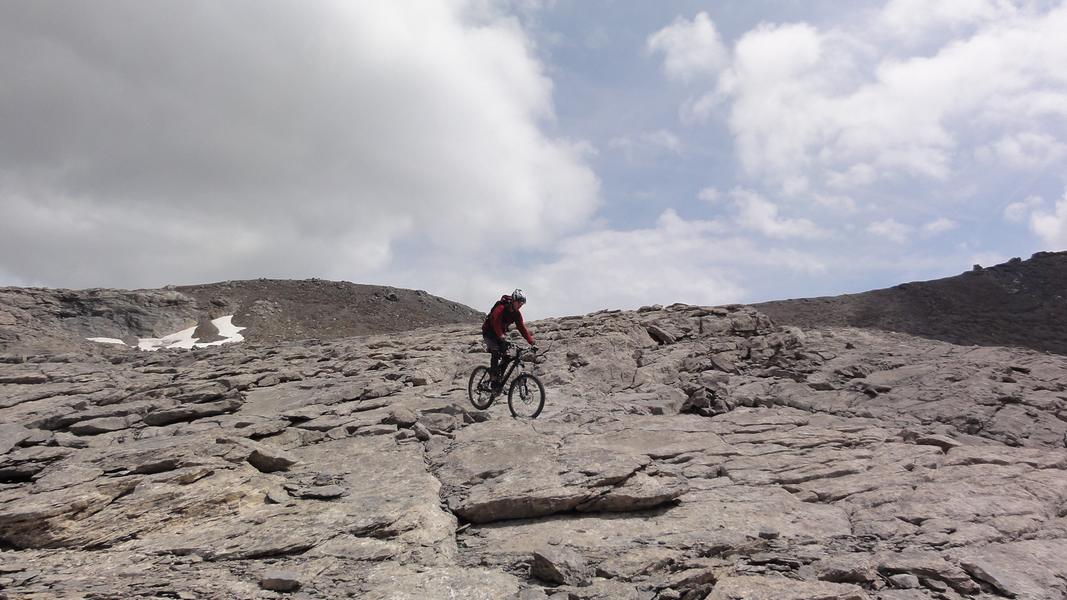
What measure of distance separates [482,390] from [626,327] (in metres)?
7.89

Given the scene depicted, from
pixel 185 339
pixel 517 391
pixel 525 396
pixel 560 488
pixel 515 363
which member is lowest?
pixel 560 488

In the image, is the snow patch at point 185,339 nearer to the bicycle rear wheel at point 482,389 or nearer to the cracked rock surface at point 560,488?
the cracked rock surface at point 560,488

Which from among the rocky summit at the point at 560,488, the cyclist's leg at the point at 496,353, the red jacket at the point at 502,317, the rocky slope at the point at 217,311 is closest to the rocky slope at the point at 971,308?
the rocky summit at the point at 560,488

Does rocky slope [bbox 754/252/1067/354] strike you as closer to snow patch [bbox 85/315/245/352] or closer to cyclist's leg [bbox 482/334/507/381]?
cyclist's leg [bbox 482/334/507/381]

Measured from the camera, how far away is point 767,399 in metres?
14.2

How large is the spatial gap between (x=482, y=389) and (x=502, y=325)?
1677mm

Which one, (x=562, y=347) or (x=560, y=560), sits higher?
(x=562, y=347)

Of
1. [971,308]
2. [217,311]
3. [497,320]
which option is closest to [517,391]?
[497,320]

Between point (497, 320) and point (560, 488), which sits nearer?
point (560, 488)

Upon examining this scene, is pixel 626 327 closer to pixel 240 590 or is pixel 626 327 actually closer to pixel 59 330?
pixel 240 590

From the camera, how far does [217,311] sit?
4622 cm

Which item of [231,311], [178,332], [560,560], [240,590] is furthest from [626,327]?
[231,311]

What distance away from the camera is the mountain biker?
1281cm

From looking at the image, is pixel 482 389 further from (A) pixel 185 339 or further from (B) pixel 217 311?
(B) pixel 217 311
